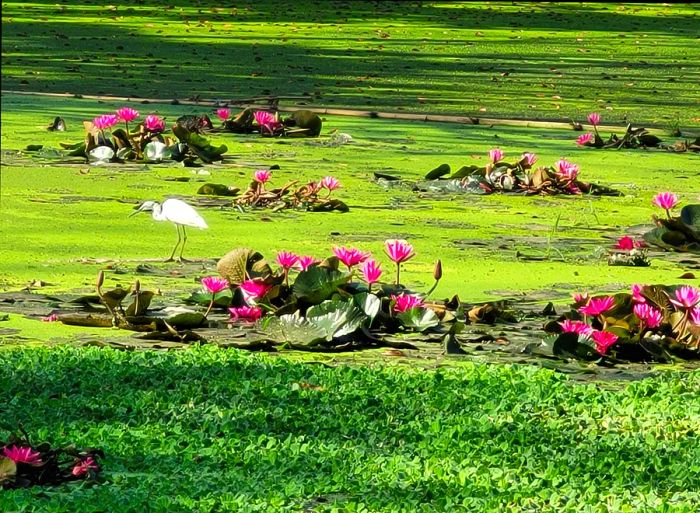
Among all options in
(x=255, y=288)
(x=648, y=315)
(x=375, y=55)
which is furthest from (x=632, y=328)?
(x=375, y=55)

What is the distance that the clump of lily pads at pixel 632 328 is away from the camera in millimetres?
3533

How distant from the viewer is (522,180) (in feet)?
21.0

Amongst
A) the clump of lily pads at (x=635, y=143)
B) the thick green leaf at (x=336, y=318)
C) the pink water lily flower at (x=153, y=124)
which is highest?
the thick green leaf at (x=336, y=318)

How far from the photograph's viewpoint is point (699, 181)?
22.4 feet

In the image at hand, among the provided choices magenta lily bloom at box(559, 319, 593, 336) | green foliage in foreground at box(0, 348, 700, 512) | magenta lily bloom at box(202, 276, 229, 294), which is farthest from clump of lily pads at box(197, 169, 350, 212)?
green foliage in foreground at box(0, 348, 700, 512)

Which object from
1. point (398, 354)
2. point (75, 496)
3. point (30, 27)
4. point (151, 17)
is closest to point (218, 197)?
point (398, 354)

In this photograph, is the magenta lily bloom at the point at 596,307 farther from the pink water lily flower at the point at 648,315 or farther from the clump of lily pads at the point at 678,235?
the clump of lily pads at the point at 678,235

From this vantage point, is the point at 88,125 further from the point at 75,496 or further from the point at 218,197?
the point at 75,496

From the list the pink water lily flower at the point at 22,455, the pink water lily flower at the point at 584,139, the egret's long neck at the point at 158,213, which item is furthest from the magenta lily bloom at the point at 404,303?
the pink water lily flower at the point at 584,139

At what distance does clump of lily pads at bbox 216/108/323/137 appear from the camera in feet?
26.3

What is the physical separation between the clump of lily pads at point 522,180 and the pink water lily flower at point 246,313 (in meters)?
2.58

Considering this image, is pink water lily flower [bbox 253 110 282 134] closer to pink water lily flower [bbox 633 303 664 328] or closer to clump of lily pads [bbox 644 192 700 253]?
clump of lily pads [bbox 644 192 700 253]

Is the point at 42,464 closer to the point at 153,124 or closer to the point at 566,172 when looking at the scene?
the point at 566,172

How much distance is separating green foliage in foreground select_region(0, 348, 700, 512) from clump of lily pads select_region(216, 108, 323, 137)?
4662 mm
